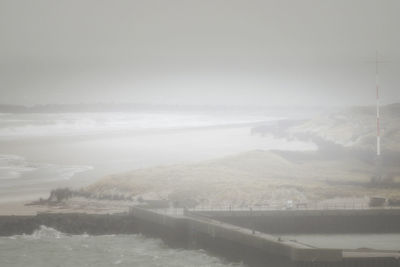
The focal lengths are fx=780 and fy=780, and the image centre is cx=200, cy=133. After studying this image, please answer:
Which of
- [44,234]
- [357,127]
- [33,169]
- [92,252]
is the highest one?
[357,127]

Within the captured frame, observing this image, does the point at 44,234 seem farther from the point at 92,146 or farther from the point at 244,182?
the point at 92,146

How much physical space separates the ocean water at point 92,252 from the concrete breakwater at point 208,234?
0.46m

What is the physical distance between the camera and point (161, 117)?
223ft

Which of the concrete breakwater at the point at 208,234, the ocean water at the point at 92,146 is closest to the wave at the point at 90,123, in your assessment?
the ocean water at the point at 92,146

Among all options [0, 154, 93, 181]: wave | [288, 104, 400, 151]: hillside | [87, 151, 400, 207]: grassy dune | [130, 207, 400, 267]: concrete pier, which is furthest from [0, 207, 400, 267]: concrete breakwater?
[288, 104, 400, 151]: hillside

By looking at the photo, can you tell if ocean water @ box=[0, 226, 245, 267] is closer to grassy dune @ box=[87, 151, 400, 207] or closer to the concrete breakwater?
the concrete breakwater

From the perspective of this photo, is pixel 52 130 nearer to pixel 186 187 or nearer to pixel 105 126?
pixel 105 126

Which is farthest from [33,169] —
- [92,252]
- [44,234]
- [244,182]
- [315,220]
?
[315,220]

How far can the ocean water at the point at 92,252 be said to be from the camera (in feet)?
86.3

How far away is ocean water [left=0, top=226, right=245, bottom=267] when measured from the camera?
26297 millimetres

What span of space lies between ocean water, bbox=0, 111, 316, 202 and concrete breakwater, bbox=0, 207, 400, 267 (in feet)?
18.2

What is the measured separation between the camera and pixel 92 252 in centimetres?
2794

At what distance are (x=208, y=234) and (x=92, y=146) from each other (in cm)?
2262

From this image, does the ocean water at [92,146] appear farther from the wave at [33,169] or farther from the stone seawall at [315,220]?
the stone seawall at [315,220]
